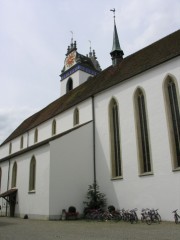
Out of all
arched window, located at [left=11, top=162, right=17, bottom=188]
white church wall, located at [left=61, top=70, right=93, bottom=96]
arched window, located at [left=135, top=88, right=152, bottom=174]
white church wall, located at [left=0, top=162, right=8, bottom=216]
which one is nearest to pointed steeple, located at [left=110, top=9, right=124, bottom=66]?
white church wall, located at [left=61, top=70, right=93, bottom=96]

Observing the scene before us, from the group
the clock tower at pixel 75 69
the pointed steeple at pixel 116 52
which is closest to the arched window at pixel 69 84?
the clock tower at pixel 75 69

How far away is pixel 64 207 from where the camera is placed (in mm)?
17297

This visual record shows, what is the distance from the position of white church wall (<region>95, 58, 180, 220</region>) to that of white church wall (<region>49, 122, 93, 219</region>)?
0.79 metres

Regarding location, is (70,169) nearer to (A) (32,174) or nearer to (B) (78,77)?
(A) (32,174)

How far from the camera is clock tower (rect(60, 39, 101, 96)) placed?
1367 inches

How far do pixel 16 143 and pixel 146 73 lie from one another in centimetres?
2060

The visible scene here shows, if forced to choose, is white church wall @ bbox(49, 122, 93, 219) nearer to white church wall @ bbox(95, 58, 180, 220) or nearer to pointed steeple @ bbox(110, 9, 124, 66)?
white church wall @ bbox(95, 58, 180, 220)

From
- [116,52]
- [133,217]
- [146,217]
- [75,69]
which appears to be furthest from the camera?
[75,69]

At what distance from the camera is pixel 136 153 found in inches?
640

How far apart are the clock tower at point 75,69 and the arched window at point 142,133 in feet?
57.5

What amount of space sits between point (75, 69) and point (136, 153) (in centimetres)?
2134

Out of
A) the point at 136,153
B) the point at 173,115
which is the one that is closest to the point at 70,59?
the point at 136,153

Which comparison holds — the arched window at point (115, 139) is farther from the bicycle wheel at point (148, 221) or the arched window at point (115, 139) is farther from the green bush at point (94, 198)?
the bicycle wheel at point (148, 221)

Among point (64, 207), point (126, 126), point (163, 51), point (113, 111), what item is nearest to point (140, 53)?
point (163, 51)
